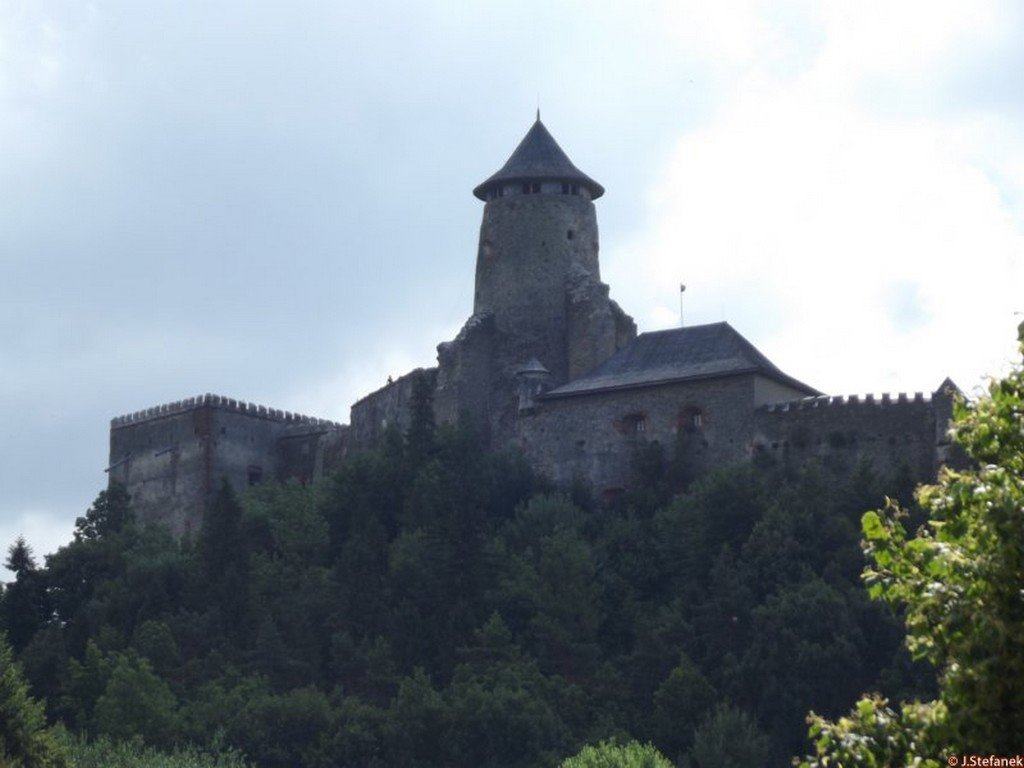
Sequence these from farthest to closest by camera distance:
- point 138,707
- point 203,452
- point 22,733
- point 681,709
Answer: point 203,452, point 138,707, point 681,709, point 22,733

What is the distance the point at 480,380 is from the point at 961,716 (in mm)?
49544

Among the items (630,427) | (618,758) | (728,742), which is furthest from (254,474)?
(618,758)

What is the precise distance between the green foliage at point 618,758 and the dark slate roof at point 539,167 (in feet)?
77.0

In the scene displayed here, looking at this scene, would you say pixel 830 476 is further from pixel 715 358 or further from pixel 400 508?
pixel 400 508

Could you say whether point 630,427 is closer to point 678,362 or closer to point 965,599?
point 678,362

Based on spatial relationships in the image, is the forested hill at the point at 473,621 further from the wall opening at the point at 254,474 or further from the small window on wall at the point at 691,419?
the wall opening at the point at 254,474

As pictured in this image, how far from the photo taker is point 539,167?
219 ft

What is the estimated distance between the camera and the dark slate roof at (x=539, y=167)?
66.2 meters

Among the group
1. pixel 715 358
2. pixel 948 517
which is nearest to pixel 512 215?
pixel 715 358

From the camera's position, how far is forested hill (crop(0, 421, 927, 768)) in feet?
171

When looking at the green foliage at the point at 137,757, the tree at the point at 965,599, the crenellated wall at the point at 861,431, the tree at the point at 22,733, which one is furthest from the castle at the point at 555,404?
the tree at the point at 965,599

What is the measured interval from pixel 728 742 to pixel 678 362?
14.4m

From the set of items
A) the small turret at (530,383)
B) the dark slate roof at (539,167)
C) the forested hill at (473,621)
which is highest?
the dark slate roof at (539,167)

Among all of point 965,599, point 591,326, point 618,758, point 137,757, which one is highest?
point 591,326
